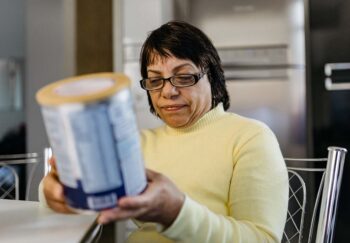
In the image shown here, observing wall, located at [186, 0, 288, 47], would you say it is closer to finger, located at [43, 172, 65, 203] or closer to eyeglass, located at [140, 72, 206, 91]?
eyeglass, located at [140, 72, 206, 91]

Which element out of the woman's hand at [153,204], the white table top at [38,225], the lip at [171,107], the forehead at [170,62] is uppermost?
the forehead at [170,62]

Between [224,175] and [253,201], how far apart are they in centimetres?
9

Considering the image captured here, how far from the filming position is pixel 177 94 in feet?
2.28

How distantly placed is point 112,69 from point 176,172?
4.16 ft

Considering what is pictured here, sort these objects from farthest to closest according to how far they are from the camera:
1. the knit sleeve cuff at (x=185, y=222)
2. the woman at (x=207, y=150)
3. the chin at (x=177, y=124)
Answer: the chin at (x=177, y=124), the woman at (x=207, y=150), the knit sleeve cuff at (x=185, y=222)

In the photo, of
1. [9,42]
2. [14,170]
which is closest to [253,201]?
[14,170]

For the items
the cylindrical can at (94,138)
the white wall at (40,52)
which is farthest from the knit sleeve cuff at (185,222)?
the white wall at (40,52)

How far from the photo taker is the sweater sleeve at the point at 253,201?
1.79 ft

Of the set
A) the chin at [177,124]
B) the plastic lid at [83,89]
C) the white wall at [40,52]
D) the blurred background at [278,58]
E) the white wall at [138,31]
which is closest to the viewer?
the plastic lid at [83,89]

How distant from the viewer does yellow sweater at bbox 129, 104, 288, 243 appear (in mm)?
573

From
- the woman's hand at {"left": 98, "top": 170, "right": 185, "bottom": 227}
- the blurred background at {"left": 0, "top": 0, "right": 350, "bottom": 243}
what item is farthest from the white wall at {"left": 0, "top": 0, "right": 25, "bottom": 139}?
the woman's hand at {"left": 98, "top": 170, "right": 185, "bottom": 227}

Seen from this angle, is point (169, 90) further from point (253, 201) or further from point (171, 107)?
point (253, 201)

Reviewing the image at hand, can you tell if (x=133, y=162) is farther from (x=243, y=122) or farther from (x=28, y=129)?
(x=28, y=129)

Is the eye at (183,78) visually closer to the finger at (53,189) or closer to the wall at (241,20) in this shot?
the finger at (53,189)
